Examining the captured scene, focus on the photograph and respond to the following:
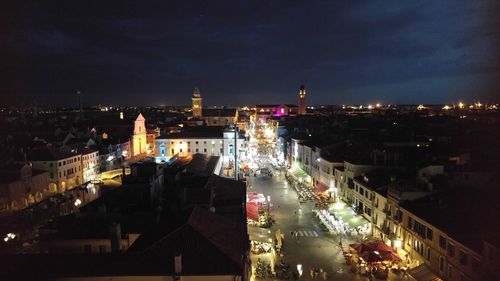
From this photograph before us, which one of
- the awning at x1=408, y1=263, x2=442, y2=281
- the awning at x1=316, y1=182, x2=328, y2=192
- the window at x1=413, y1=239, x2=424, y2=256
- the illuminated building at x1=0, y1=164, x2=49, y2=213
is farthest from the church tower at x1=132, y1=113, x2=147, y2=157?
the awning at x1=408, y1=263, x2=442, y2=281

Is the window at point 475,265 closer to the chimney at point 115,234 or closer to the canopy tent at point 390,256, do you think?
the canopy tent at point 390,256

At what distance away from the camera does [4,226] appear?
31375mm

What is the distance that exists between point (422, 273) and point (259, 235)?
11738mm

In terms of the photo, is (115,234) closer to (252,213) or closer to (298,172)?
(252,213)

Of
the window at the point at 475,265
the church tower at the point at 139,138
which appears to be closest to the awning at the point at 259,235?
the window at the point at 475,265

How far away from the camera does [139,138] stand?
83.0m

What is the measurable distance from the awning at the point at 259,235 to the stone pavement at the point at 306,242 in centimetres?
126

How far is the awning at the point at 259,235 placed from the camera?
28719 millimetres

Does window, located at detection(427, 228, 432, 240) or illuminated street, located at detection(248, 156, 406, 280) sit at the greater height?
window, located at detection(427, 228, 432, 240)

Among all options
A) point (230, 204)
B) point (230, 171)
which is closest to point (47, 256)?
point (230, 204)

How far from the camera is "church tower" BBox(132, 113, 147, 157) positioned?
265 feet

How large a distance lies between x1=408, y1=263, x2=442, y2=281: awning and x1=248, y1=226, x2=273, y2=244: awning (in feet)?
33.5

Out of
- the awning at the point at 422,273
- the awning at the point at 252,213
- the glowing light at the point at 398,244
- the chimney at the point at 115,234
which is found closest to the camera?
the chimney at the point at 115,234

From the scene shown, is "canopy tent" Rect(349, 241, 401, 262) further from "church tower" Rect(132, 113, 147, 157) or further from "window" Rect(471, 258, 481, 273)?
"church tower" Rect(132, 113, 147, 157)
